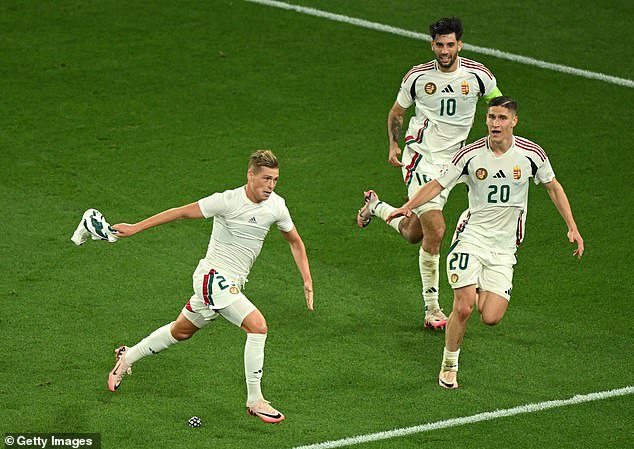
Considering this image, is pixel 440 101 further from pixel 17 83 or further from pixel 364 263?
pixel 17 83

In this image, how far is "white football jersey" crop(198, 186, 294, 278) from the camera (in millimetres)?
9438

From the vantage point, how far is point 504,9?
1906 centimetres

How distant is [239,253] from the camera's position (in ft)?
31.4

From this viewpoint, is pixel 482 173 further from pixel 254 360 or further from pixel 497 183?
pixel 254 360

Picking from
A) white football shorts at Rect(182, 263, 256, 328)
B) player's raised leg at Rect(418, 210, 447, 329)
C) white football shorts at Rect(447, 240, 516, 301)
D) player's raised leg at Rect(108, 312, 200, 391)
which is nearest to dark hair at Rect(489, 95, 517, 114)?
white football shorts at Rect(447, 240, 516, 301)

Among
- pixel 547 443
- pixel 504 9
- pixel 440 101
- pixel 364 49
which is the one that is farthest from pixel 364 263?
pixel 504 9

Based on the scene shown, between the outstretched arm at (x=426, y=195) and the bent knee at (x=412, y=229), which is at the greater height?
the outstretched arm at (x=426, y=195)

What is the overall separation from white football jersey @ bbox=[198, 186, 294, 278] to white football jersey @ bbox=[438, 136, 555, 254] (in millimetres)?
1424

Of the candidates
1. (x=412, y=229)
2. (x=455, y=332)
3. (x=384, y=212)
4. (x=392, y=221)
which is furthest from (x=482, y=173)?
(x=392, y=221)

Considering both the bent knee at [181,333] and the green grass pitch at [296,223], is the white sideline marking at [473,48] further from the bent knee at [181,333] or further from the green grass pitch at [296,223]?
the bent knee at [181,333]

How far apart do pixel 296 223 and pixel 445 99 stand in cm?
268

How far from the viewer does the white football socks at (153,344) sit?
32.2ft

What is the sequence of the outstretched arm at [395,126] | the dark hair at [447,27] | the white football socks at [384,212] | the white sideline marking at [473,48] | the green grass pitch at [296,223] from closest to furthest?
1. the green grass pitch at [296,223]
2. the dark hair at [447,27]
3. the outstretched arm at [395,126]
4. the white football socks at [384,212]
5. the white sideline marking at [473,48]

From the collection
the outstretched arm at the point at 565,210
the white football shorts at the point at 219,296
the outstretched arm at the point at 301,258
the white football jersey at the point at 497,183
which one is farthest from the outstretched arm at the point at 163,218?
the outstretched arm at the point at 565,210
